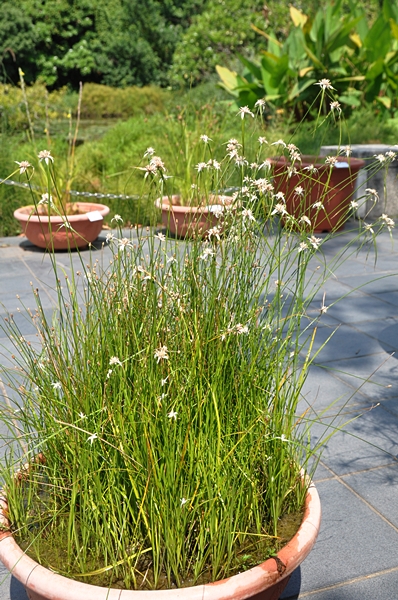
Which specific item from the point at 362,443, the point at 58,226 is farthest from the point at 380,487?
the point at 58,226

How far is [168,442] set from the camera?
1853 mm

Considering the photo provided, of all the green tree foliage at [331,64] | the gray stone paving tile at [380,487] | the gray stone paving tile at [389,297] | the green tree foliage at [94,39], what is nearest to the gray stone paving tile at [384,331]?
the gray stone paving tile at [389,297]

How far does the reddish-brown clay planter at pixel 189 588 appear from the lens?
1.67m

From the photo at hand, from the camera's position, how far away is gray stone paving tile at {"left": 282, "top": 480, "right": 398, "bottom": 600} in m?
2.29

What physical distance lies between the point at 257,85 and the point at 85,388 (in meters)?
8.85

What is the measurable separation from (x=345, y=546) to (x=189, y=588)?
95 centimetres

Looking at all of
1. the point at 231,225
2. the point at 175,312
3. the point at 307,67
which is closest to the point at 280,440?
the point at 175,312

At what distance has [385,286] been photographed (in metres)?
5.49

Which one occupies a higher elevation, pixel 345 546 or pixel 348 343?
pixel 345 546

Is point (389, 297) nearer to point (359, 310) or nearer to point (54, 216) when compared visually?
point (359, 310)

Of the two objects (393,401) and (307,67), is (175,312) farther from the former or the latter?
(307,67)

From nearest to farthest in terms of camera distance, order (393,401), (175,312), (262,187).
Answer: (262,187), (175,312), (393,401)

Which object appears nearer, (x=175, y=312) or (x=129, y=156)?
(x=175, y=312)

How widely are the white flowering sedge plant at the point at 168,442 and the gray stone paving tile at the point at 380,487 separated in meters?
0.72
